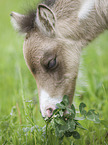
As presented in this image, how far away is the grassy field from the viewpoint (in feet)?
7.69

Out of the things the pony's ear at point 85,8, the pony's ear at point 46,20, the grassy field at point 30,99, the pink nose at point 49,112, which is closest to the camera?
the grassy field at point 30,99

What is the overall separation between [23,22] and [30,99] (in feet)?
3.40

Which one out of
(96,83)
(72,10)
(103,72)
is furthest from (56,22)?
(103,72)

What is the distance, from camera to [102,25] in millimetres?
3012

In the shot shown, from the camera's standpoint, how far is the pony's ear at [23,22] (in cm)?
298

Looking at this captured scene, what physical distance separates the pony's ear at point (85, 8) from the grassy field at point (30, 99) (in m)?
0.57

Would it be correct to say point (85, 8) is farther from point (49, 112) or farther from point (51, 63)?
point (49, 112)

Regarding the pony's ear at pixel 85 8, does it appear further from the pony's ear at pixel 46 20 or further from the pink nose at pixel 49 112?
the pink nose at pixel 49 112

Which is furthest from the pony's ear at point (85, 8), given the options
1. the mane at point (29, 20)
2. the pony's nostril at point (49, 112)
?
the pony's nostril at point (49, 112)

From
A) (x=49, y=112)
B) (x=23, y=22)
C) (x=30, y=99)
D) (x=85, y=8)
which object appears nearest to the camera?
(x=49, y=112)

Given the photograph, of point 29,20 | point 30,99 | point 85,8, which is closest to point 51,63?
point 30,99

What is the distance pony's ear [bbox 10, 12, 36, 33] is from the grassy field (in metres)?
0.22

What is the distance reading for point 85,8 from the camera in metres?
2.92

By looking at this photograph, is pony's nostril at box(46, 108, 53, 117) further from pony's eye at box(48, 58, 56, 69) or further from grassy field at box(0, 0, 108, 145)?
pony's eye at box(48, 58, 56, 69)
